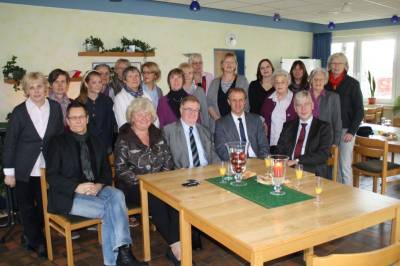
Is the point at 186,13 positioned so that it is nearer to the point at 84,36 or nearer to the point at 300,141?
the point at 84,36

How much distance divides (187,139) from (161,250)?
3.10 feet

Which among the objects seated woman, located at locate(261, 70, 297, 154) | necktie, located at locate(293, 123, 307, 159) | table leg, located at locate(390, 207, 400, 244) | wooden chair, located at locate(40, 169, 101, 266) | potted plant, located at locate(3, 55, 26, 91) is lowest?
wooden chair, located at locate(40, 169, 101, 266)

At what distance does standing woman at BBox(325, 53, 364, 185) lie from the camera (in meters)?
3.86

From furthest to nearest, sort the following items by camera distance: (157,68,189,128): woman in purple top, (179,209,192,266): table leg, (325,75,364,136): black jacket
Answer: (325,75,364,136): black jacket, (157,68,189,128): woman in purple top, (179,209,192,266): table leg

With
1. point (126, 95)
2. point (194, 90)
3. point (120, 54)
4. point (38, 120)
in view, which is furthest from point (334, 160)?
point (120, 54)

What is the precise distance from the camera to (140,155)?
2.92 m

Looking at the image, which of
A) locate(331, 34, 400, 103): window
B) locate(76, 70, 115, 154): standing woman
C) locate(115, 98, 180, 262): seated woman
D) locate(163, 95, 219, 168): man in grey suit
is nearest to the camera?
locate(115, 98, 180, 262): seated woman

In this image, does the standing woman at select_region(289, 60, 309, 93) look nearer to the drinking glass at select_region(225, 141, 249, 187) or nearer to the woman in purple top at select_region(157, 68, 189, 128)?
the woman in purple top at select_region(157, 68, 189, 128)

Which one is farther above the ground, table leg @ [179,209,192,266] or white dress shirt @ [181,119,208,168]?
white dress shirt @ [181,119,208,168]

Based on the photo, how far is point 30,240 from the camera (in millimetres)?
3111

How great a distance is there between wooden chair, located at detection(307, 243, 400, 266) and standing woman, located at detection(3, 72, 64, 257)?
2379 millimetres

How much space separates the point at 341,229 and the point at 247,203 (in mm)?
479

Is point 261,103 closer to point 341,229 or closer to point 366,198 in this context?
point 366,198

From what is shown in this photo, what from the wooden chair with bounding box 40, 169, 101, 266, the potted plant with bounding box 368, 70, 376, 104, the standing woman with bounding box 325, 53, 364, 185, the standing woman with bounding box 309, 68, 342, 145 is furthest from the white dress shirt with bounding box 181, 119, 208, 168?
the potted plant with bounding box 368, 70, 376, 104
